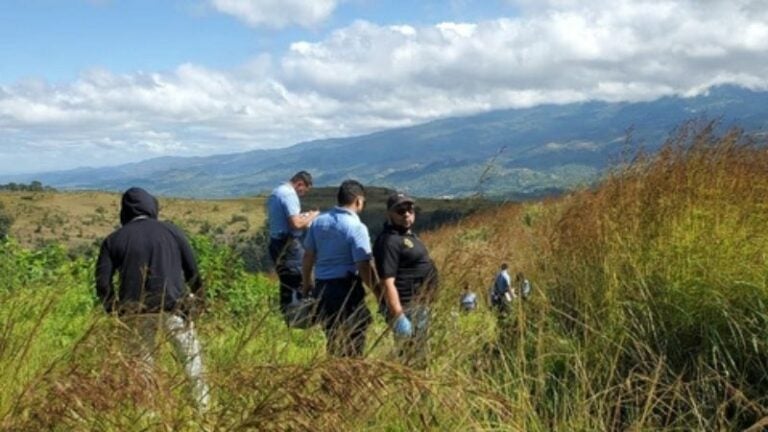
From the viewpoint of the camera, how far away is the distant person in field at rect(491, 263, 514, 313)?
5482 millimetres

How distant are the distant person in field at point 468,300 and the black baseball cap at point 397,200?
37.5 inches

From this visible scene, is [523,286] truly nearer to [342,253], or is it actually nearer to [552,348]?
[552,348]

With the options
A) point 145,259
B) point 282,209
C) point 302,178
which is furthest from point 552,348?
point 302,178

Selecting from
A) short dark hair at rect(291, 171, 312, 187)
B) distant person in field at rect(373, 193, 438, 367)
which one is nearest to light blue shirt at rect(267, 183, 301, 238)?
short dark hair at rect(291, 171, 312, 187)

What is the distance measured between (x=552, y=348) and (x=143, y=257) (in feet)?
8.64

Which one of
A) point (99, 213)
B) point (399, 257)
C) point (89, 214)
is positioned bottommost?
point (99, 213)

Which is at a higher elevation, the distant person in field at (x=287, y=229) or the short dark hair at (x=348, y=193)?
the short dark hair at (x=348, y=193)

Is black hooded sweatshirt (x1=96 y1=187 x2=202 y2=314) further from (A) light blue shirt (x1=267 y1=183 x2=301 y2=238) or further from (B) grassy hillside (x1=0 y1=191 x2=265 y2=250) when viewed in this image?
(B) grassy hillside (x1=0 y1=191 x2=265 y2=250)

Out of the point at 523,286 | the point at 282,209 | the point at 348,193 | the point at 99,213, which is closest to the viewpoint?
the point at 523,286

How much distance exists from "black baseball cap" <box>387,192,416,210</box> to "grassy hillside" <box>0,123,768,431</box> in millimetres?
797

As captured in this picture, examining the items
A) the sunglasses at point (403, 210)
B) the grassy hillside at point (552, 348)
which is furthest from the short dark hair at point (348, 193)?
the grassy hillside at point (552, 348)

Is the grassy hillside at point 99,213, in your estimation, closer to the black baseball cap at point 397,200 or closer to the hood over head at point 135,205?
the black baseball cap at point 397,200

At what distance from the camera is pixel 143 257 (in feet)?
16.6

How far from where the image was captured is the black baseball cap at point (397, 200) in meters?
5.76
